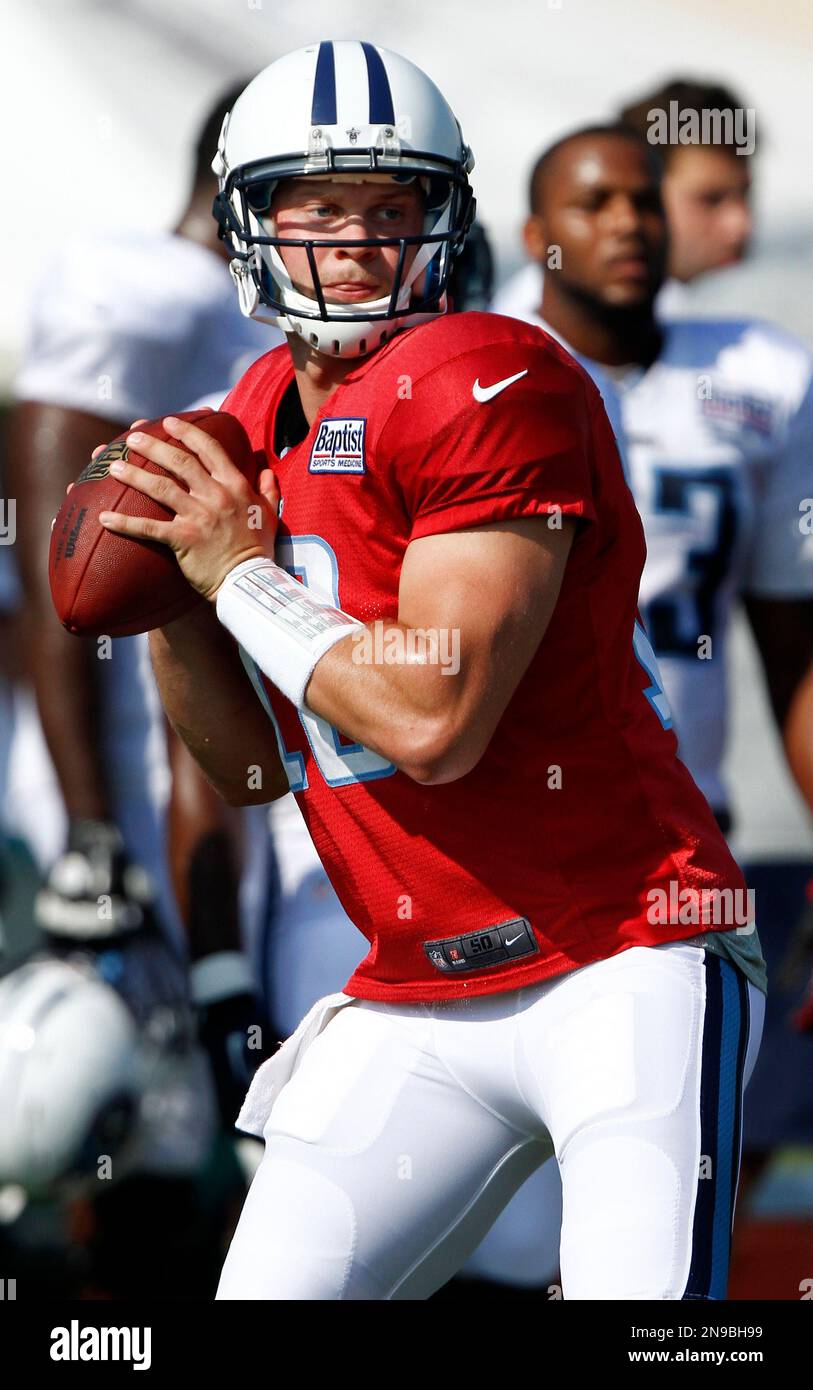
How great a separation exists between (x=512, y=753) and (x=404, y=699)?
168mm

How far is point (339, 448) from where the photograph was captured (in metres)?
1.91

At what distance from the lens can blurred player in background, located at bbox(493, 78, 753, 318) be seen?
4.11m

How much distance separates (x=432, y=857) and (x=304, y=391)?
58cm

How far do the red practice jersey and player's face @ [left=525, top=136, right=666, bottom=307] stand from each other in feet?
6.74

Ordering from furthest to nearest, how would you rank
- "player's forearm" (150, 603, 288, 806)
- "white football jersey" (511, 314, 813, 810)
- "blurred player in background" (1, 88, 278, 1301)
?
1. "white football jersey" (511, 314, 813, 810)
2. "blurred player in background" (1, 88, 278, 1301)
3. "player's forearm" (150, 603, 288, 806)

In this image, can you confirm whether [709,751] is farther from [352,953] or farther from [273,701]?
[273,701]

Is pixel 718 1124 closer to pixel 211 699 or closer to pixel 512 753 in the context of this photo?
pixel 512 753

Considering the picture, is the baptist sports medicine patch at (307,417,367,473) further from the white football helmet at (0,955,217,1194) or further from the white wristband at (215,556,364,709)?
the white football helmet at (0,955,217,1194)

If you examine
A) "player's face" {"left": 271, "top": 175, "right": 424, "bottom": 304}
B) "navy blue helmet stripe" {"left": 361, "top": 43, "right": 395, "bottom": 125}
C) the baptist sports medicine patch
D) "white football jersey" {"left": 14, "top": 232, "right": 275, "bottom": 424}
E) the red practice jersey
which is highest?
"white football jersey" {"left": 14, "top": 232, "right": 275, "bottom": 424}

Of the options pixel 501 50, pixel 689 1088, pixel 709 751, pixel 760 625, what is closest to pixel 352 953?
pixel 709 751

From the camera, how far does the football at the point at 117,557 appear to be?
6.52 ft

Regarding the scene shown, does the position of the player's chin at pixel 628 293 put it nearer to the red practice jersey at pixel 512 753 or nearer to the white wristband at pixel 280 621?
the red practice jersey at pixel 512 753

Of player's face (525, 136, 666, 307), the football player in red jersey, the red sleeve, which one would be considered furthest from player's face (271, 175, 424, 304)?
player's face (525, 136, 666, 307)

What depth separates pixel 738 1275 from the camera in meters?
4.09
